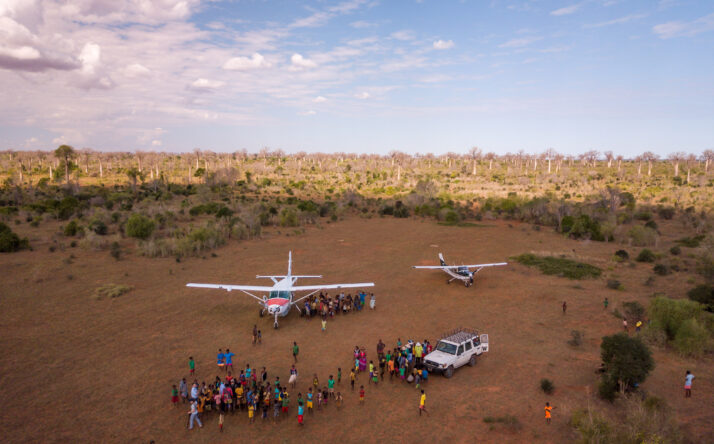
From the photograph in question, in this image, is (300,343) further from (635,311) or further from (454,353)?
(635,311)

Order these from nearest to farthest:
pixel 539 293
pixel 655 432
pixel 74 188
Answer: pixel 655 432
pixel 539 293
pixel 74 188

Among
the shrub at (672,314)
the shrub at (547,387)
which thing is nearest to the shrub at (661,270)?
the shrub at (672,314)

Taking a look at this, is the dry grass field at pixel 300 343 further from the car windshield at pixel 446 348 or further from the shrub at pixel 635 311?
the shrub at pixel 635 311

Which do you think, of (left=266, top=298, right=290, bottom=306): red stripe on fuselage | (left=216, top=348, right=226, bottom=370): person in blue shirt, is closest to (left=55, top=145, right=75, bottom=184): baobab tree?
(left=266, top=298, right=290, bottom=306): red stripe on fuselage

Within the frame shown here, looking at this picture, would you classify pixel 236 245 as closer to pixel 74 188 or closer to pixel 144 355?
pixel 144 355

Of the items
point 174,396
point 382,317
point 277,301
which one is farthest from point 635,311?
point 174,396

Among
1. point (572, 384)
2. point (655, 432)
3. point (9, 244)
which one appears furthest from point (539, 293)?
point (9, 244)

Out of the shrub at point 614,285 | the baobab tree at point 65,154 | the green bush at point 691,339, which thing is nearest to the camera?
the green bush at point 691,339
